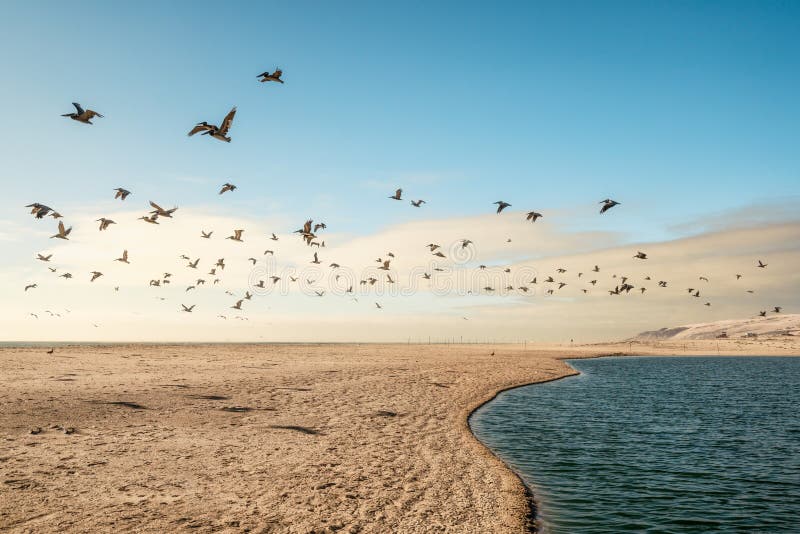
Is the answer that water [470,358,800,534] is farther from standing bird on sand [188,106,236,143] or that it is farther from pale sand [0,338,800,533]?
standing bird on sand [188,106,236,143]

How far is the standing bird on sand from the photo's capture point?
16.0 m

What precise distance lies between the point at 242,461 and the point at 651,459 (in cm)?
1620

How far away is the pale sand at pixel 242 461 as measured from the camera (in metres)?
12.2

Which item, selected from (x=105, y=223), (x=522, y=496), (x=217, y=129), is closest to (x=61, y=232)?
(x=105, y=223)

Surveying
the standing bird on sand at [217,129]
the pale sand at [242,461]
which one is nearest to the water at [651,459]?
the pale sand at [242,461]

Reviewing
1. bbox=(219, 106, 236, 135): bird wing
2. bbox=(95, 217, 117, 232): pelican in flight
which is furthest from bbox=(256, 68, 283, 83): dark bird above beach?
bbox=(95, 217, 117, 232): pelican in flight

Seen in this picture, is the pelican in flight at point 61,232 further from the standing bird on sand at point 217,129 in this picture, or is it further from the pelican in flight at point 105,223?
the standing bird on sand at point 217,129

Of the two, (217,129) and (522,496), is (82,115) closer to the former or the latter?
(217,129)

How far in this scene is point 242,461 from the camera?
1658cm

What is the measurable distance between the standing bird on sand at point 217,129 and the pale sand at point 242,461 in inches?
414

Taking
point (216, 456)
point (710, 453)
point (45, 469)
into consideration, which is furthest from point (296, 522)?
point (710, 453)

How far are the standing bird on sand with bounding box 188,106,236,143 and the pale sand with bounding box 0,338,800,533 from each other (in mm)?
10506

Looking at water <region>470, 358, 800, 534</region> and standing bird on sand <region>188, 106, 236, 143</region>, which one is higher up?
standing bird on sand <region>188, 106, 236, 143</region>

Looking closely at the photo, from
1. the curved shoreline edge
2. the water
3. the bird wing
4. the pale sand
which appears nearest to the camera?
the pale sand
